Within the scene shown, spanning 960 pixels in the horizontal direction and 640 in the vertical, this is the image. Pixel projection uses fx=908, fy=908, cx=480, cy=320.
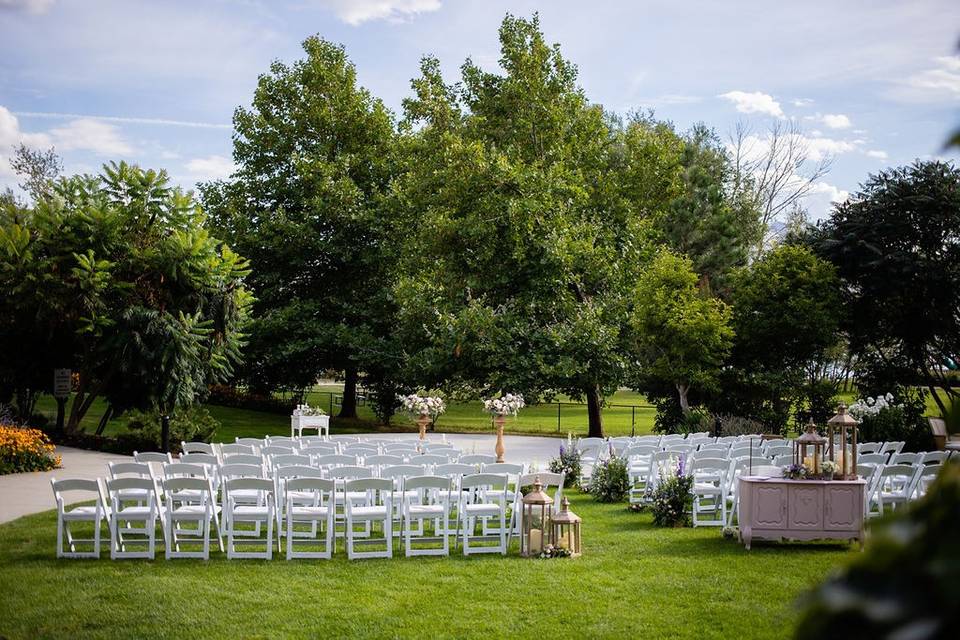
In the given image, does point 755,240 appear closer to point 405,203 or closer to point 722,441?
point 405,203

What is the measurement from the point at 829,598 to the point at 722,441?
51.1 ft

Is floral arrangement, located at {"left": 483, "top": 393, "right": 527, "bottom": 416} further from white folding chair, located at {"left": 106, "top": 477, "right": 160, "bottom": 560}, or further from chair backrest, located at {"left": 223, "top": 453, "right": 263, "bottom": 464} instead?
white folding chair, located at {"left": 106, "top": 477, "right": 160, "bottom": 560}

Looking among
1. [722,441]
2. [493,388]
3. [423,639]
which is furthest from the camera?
[493,388]

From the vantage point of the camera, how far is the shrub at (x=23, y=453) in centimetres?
1733

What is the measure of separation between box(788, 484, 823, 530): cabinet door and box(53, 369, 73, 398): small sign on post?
58.6ft

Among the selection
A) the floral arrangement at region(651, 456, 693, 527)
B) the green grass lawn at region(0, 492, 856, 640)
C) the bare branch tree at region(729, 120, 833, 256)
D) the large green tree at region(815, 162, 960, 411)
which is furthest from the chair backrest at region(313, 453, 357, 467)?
the bare branch tree at region(729, 120, 833, 256)

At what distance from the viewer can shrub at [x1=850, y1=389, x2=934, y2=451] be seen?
22.4m

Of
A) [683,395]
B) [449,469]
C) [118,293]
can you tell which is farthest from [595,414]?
[449,469]

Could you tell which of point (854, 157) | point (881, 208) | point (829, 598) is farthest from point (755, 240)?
point (829, 598)

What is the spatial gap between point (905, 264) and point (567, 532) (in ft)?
56.2

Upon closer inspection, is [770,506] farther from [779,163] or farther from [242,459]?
[779,163]

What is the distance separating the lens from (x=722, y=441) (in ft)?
54.1

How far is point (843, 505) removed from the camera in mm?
10602

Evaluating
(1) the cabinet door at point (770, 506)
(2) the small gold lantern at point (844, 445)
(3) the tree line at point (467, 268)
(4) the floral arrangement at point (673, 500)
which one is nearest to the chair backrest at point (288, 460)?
(4) the floral arrangement at point (673, 500)
